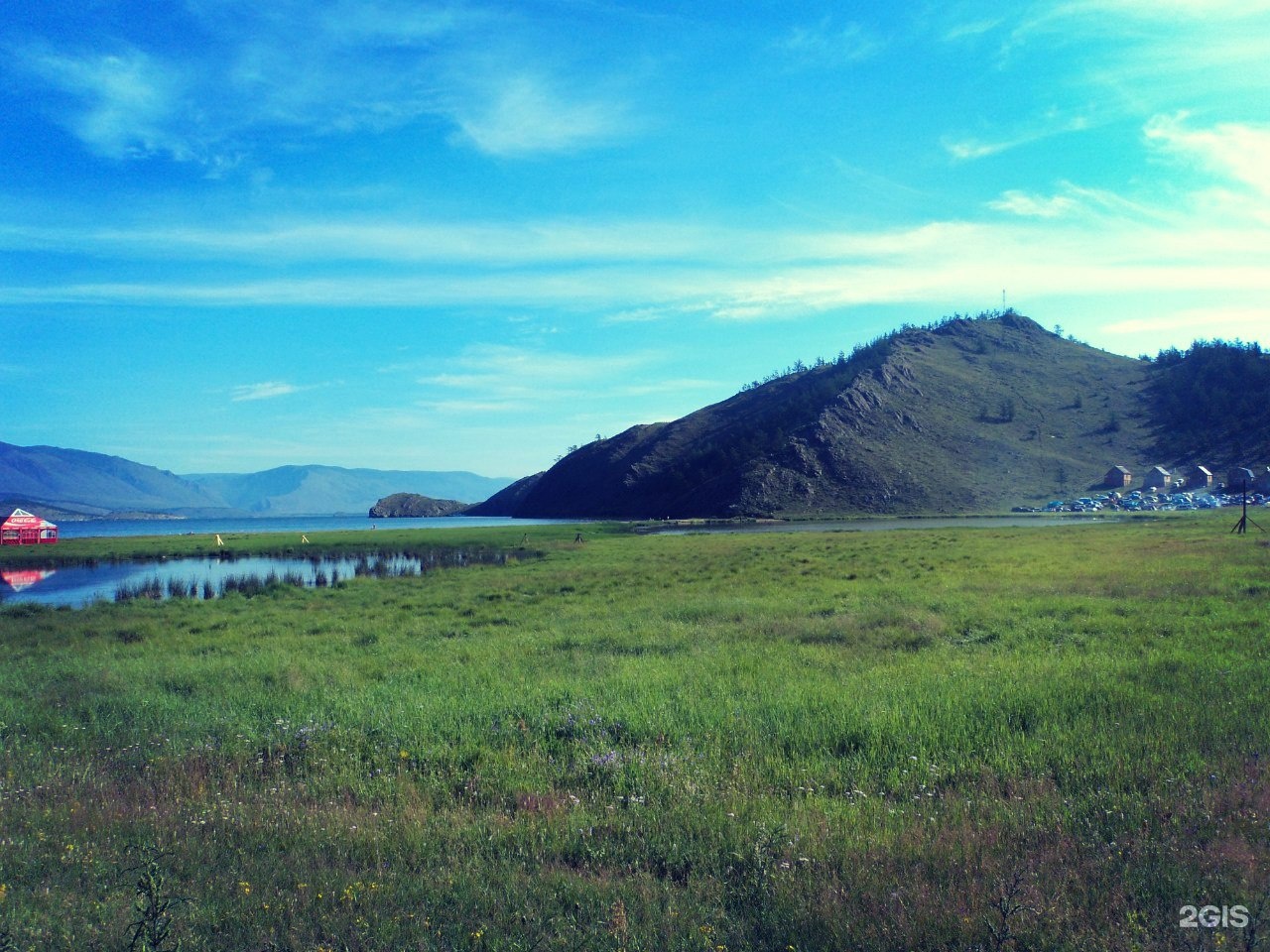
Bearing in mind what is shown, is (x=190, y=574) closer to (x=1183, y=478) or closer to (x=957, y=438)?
(x=957, y=438)

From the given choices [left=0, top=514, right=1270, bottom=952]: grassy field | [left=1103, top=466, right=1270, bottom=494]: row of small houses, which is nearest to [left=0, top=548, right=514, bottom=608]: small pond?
[left=0, top=514, right=1270, bottom=952]: grassy field

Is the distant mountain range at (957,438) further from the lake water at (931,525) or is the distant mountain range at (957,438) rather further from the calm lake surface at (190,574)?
the calm lake surface at (190,574)

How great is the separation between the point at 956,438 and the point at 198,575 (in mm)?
140187

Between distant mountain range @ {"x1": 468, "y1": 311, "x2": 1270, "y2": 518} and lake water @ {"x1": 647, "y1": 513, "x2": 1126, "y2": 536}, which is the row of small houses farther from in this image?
lake water @ {"x1": 647, "y1": 513, "x2": 1126, "y2": 536}

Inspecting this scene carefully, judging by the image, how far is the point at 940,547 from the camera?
43.1m

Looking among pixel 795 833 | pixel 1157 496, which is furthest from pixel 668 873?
pixel 1157 496

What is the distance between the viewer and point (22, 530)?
69125 millimetres

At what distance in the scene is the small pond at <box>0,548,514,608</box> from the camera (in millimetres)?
35000

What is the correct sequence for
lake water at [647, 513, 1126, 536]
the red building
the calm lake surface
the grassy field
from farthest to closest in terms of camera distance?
lake water at [647, 513, 1126, 536] < the red building < the calm lake surface < the grassy field

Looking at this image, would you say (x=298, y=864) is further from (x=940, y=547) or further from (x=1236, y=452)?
(x=1236, y=452)

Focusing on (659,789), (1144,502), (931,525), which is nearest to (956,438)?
(1144,502)

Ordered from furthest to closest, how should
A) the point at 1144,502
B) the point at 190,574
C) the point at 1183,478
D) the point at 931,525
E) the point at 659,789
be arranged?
1. the point at 1183,478
2. the point at 1144,502
3. the point at 931,525
4. the point at 190,574
5. the point at 659,789

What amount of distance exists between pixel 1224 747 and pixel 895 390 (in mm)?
169706

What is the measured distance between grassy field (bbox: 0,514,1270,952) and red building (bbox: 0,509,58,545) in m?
66.3
